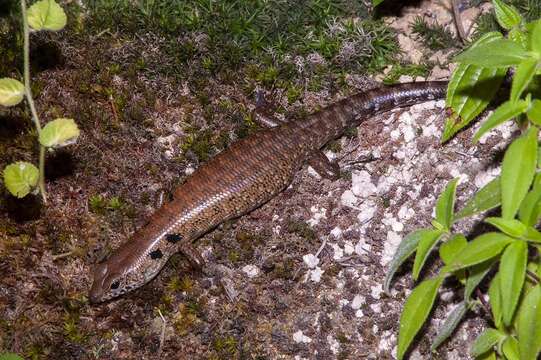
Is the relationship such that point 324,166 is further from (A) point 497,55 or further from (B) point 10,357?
(B) point 10,357

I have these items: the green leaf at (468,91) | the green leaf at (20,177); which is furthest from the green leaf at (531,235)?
the green leaf at (20,177)

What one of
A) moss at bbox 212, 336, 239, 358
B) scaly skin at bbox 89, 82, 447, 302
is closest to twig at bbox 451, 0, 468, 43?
scaly skin at bbox 89, 82, 447, 302

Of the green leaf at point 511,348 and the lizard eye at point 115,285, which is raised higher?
the green leaf at point 511,348

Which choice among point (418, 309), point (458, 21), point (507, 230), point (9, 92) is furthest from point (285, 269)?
point (458, 21)

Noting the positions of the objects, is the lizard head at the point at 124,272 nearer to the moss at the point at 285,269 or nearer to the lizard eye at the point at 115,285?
the lizard eye at the point at 115,285

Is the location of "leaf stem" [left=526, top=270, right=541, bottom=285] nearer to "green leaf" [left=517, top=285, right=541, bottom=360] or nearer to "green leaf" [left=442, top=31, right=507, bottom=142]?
"green leaf" [left=517, top=285, right=541, bottom=360]

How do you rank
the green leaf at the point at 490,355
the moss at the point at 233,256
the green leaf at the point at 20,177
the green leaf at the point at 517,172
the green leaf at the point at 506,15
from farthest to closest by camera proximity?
the moss at the point at 233,256 → the green leaf at the point at 20,177 → the green leaf at the point at 490,355 → the green leaf at the point at 506,15 → the green leaf at the point at 517,172

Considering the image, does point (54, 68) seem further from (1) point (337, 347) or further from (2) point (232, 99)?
(1) point (337, 347)
